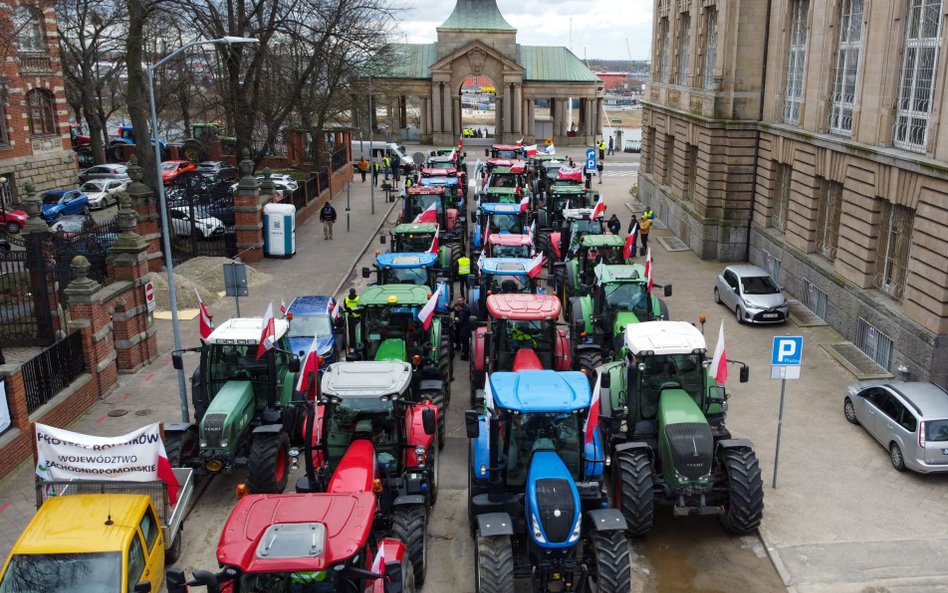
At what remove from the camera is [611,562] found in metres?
Answer: 9.48

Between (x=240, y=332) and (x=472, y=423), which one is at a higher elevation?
(x=240, y=332)

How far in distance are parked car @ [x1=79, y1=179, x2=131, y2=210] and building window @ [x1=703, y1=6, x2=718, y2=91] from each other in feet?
91.3

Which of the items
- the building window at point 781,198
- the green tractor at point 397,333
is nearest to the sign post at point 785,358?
the green tractor at point 397,333

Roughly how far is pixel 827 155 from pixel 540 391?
16523 mm

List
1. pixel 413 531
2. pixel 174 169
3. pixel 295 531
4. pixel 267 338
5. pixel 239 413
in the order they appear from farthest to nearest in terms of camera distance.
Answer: pixel 174 169 → pixel 267 338 → pixel 239 413 → pixel 413 531 → pixel 295 531

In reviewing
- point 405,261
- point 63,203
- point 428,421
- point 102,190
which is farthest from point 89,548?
point 102,190

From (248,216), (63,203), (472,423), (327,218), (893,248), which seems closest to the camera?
(472,423)

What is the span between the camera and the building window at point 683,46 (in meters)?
35.6

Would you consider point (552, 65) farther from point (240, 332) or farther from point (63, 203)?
point (240, 332)

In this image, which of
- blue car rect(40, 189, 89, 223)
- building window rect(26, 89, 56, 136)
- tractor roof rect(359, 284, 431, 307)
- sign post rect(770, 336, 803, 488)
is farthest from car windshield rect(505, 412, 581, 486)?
building window rect(26, 89, 56, 136)

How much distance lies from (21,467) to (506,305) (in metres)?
8.69

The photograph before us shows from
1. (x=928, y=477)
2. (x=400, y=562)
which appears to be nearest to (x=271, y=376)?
(x=400, y=562)

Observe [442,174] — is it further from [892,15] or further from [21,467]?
[21,467]

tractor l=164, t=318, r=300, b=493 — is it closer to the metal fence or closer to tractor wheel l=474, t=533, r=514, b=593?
the metal fence
